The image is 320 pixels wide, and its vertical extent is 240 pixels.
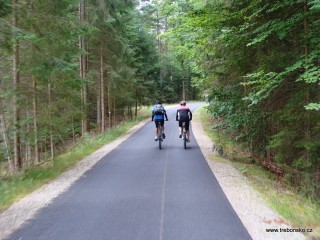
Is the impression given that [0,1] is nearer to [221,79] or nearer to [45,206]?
[45,206]

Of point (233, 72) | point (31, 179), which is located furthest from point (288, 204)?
point (233, 72)

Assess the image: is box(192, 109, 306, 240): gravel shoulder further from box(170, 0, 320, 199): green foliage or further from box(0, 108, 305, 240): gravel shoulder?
box(170, 0, 320, 199): green foliage

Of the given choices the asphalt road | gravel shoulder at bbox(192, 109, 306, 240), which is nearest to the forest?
gravel shoulder at bbox(192, 109, 306, 240)

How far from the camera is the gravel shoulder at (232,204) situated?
533cm

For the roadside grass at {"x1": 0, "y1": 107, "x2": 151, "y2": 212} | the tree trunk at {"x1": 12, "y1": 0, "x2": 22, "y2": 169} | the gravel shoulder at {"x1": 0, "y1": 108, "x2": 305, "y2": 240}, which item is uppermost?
the tree trunk at {"x1": 12, "y1": 0, "x2": 22, "y2": 169}

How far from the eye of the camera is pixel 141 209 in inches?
247

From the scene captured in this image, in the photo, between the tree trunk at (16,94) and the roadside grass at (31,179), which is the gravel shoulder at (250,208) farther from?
the tree trunk at (16,94)

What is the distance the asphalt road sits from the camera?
514cm

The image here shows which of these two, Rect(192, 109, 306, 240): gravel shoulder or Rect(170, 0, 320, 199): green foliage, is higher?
Rect(170, 0, 320, 199): green foliage

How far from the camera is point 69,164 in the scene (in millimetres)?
11883

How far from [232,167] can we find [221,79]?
613 cm

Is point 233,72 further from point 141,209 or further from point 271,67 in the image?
point 141,209

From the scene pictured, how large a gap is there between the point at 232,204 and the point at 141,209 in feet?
5.69

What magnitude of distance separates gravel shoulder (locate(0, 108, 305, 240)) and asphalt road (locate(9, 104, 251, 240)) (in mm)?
171
